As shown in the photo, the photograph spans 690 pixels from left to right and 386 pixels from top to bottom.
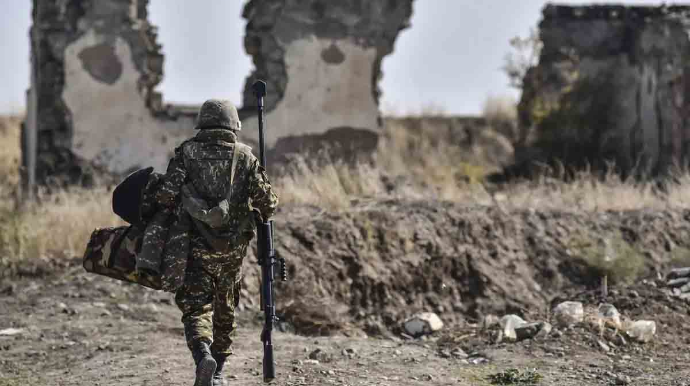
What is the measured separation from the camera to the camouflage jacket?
5531mm

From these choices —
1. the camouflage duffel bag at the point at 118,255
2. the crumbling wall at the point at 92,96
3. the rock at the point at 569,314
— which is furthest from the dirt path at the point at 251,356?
the crumbling wall at the point at 92,96

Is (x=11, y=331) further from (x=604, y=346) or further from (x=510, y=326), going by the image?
(x=604, y=346)

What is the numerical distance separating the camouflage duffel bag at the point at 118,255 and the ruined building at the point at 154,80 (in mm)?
7940

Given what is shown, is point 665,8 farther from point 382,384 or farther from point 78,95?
point 382,384

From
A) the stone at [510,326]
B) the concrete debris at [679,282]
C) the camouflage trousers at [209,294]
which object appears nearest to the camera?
the camouflage trousers at [209,294]

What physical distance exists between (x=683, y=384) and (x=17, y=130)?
16939 mm

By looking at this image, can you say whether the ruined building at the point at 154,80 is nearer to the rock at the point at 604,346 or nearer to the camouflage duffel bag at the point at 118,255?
the rock at the point at 604,346

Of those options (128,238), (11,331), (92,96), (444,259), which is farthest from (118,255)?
(92,96)

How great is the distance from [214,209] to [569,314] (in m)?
3.67

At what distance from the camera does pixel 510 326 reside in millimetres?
7840

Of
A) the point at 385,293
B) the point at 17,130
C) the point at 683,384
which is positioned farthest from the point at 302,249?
the point at 17,130

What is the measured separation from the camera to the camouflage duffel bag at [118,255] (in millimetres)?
5586

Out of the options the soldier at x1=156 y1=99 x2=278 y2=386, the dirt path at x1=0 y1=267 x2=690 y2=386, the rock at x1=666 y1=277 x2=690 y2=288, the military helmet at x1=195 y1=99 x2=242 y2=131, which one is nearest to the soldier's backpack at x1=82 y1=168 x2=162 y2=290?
the soldier at x1=156 y1=99 x2=278 y2=386

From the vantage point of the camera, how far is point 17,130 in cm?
2091
